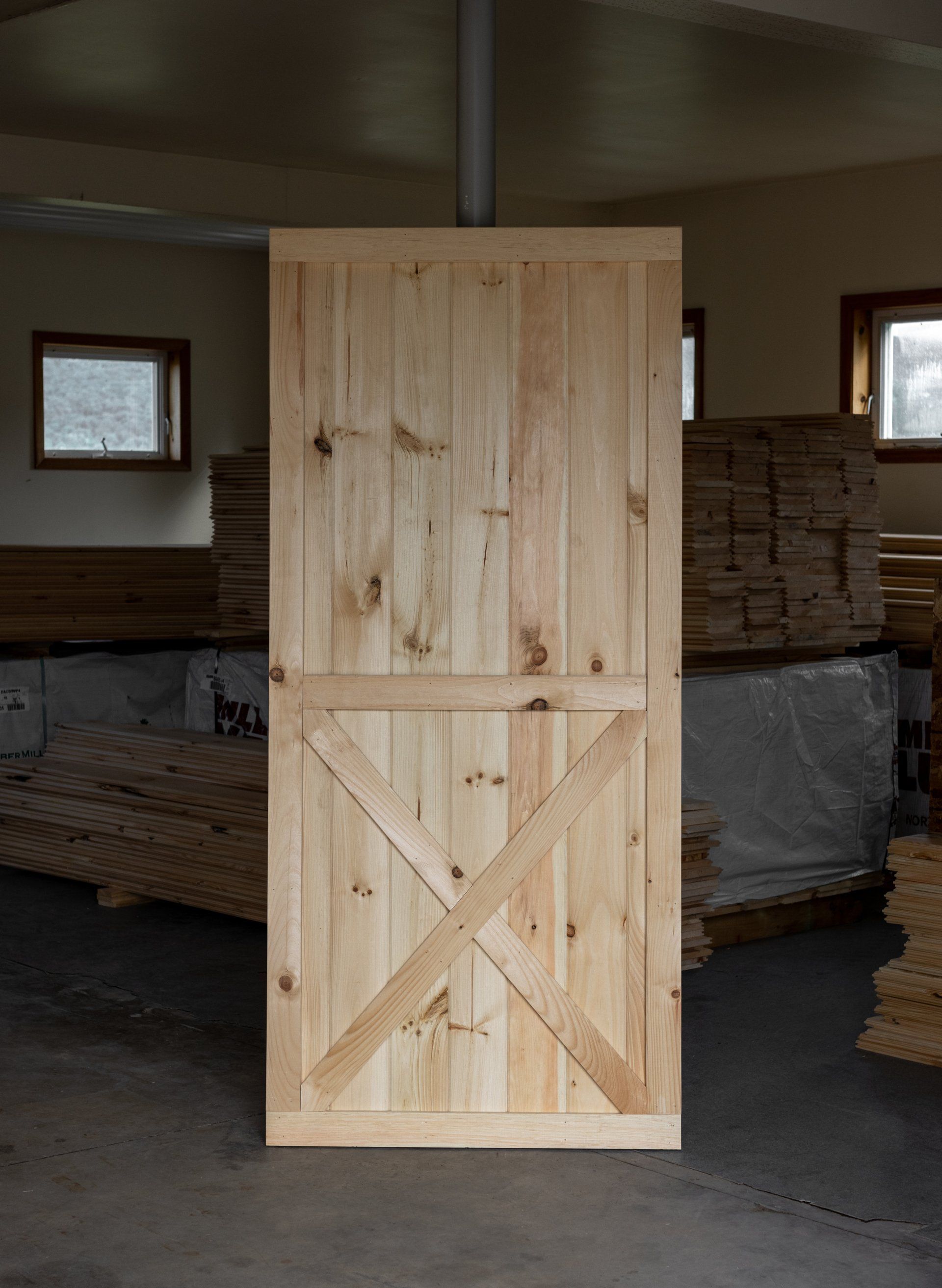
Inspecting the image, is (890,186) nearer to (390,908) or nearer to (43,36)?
(43,36)

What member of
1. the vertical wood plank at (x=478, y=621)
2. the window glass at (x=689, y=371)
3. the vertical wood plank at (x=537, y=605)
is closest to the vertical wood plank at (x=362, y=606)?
the vertical wood plank at (x=478, y=621)

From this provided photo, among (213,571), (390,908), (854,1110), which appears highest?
(213,571)

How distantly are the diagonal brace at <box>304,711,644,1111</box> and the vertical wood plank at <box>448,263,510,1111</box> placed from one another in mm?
51

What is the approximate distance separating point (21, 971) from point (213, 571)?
3.88 meters

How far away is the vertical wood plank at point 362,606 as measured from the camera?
13.6 ft

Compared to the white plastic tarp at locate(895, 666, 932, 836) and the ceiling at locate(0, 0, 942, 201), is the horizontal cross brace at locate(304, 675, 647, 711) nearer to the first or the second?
the ceiling at locate(0, 0, 942, 201)

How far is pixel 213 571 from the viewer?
957cm

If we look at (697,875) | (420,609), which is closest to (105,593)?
(697,875)

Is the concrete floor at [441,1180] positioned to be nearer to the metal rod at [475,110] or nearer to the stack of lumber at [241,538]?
the metal rod at [475,110]

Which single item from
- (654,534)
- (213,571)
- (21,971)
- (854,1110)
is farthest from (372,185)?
(854,1110)

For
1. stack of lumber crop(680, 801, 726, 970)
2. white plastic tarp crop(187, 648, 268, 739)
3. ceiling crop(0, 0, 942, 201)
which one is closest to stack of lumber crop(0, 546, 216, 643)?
white plastic tarp crop(187, 648, 268, 739)

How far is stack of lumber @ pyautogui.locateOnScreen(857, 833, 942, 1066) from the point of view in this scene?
5.07 meters

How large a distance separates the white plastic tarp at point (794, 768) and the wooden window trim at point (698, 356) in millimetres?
3029

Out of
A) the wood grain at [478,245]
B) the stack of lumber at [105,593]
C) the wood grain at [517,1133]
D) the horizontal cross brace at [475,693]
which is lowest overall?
the wood grain at [517,1133]
